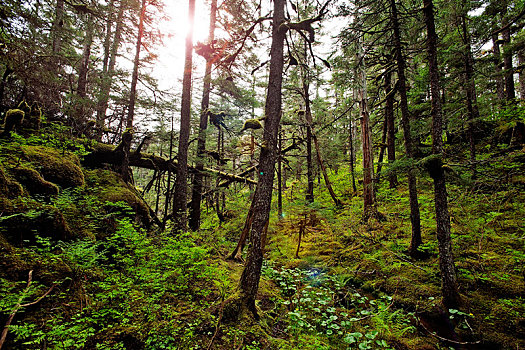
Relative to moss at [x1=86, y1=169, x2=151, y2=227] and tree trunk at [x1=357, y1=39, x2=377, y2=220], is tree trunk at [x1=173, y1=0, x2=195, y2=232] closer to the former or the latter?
moss at [x1=86, y1=169, x2=151, y2=227]

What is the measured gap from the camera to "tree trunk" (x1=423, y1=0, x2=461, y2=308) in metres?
5.23

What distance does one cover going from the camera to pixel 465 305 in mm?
5035

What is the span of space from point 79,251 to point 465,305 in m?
8.62

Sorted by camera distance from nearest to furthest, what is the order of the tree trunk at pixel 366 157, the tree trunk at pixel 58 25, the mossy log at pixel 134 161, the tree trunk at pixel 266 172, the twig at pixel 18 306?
the twig at pixel 18 306 < the tree trunk at pixel 266 172 < the tree trunk at pixel 58 25 < the mossy log at pixel 134 161 < the tree trunk at pixel 366 157

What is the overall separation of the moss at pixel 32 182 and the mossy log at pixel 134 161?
4747 mm

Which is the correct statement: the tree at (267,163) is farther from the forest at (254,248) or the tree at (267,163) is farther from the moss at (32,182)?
the moss at (32,182)

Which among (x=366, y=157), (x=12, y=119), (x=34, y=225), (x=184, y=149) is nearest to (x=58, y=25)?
(x=12, y=119)

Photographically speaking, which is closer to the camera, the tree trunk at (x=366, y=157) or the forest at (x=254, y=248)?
the forest at (x=254, y=248)

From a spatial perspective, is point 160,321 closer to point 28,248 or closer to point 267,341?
point 267,341

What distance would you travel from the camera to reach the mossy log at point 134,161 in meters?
10.5

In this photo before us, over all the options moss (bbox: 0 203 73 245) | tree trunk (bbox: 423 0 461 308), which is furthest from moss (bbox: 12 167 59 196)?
tree trunk (bbox: 423 0 461 308)

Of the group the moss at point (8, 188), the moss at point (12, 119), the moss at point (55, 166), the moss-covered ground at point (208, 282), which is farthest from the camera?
the moss at point (12, 119)

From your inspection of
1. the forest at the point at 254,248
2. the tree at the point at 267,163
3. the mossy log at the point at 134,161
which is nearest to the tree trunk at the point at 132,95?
the forest at the point at 254,248

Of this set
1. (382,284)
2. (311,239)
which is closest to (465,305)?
(382,284)
